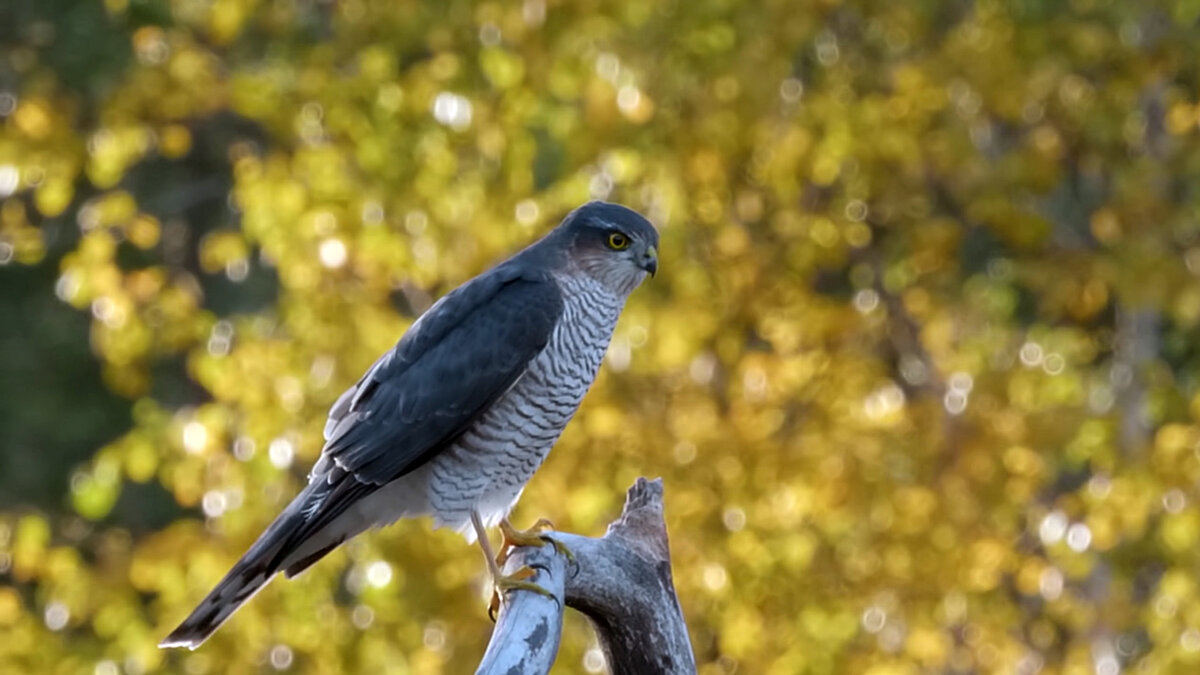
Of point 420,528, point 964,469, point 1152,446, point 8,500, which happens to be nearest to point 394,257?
point 420,528

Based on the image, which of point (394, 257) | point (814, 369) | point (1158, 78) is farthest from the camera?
point (1158, 78)

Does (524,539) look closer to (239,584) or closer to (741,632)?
(239,584)

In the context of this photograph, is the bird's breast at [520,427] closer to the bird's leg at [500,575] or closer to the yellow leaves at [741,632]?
the bird's leg at [500,575]

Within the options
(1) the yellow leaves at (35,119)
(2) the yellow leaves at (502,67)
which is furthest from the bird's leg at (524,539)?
(1) the yellow leaves at (35,119)

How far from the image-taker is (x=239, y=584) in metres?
3.78

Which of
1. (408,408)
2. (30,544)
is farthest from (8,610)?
(408,408)

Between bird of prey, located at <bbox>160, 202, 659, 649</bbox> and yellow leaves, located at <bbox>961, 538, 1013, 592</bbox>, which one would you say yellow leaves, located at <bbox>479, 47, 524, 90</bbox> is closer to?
bird of prey, located at <bbox>160, 202, 659, 649</bbox>

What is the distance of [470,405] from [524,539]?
34 centimetres

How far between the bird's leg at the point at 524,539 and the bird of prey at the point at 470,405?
12 mm

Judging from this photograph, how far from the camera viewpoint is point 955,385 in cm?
624

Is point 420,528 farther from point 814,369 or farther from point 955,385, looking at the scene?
point 955,385

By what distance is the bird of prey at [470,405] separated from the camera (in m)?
3.87

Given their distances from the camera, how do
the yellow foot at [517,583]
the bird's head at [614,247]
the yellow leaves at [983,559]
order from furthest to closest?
the yellow leaves at [983,559] < the bird's head at [614,247] < the yellow foot at [517,583]

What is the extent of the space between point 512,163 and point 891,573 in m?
1.95
